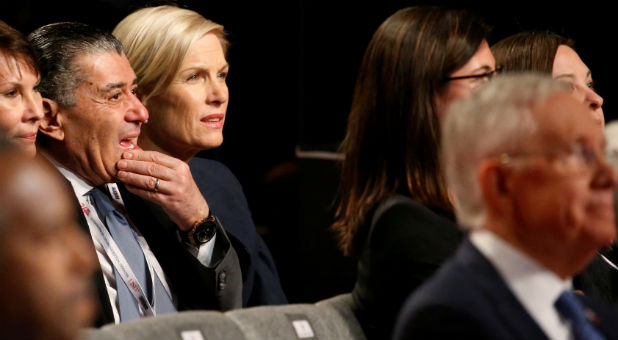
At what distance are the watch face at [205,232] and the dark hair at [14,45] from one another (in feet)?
2.32

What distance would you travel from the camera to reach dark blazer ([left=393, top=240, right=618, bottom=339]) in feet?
5.00

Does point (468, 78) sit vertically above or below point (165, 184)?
above

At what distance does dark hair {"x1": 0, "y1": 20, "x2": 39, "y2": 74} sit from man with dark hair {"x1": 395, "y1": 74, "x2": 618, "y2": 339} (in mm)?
1501

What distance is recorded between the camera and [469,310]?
1535mm

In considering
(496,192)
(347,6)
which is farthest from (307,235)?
(496,192)

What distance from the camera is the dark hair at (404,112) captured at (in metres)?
2.35

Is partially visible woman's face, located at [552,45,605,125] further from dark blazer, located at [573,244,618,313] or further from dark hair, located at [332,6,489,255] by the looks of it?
dark hair, located at [332,6,489,255]

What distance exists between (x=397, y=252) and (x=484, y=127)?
0.61 m

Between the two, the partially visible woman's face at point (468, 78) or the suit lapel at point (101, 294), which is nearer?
the partially visible woman's face at point (468, 78)

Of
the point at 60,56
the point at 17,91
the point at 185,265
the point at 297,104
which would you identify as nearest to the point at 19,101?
the point at 17,91

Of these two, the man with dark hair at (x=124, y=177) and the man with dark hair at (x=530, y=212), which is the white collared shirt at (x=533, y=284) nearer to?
the man with dark hair at (x=530, y=212)

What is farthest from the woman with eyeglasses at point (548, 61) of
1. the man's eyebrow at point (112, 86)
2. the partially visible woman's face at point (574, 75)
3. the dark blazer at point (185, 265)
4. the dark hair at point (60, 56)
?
the dark hair at point (60, 56)

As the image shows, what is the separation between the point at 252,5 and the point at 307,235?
4.00 feet

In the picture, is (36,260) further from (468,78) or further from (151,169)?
(151,169)
